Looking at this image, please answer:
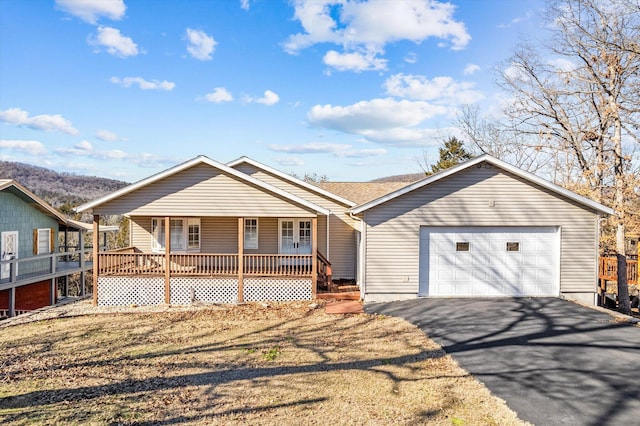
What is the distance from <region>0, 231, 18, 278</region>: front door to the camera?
53.5ft

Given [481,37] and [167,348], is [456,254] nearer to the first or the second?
[167,348]

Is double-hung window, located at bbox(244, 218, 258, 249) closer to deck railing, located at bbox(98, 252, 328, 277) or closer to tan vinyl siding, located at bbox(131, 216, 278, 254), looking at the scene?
tan vinyl siding, located at bbox(131, 216, 278, 254)

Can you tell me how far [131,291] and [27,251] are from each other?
906 centimetres

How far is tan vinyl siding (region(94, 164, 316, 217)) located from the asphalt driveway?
486cm

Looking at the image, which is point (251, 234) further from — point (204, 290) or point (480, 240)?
point (480, 240)

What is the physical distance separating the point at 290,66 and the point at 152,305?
1744 cm

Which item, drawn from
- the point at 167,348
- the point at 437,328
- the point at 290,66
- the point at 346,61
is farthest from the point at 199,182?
the point at 346,61

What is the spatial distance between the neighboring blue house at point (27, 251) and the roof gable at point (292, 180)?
30.3ft

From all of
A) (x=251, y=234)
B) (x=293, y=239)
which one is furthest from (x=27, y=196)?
(x=293, y=239)

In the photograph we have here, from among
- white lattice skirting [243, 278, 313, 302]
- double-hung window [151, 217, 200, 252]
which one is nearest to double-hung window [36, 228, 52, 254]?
double-hung window [151, 217, 200, 252]

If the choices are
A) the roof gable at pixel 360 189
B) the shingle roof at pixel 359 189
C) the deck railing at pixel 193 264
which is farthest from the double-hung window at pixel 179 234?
the roof gable at pixel 360 189

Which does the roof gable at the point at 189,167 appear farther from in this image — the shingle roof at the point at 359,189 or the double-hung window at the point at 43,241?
the double-hung window at the point at 43,241

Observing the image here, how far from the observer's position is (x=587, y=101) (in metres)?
17.1

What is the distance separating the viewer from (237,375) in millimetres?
6770
